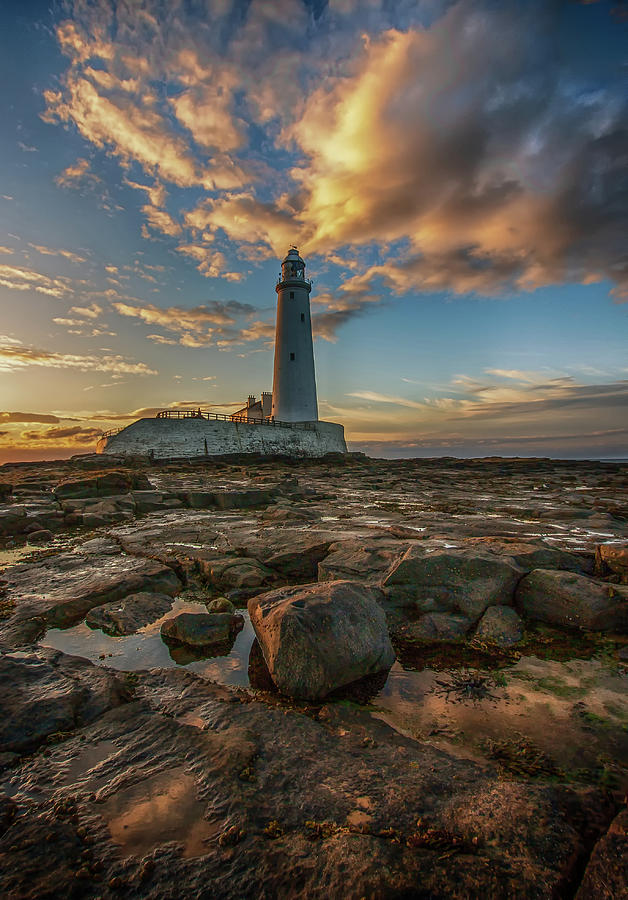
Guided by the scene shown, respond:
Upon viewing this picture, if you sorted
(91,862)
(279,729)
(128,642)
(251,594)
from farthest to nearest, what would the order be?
(251,594), (128,642), (279,729), (91,862)

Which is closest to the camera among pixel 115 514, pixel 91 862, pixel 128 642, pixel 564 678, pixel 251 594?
pixel 91 862

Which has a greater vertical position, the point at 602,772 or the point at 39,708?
the point at 39,708

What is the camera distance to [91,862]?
6.24ft

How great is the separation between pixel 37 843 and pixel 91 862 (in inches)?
12.5

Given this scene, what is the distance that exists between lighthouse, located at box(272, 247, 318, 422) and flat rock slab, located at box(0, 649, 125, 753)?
40.8 metres

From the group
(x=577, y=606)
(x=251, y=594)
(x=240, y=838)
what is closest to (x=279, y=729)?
(x=240, y=838)

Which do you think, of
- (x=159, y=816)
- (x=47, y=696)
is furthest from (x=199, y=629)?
(x=159, y=816)

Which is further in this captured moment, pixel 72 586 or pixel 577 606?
pixel 72 586

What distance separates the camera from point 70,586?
5.93 meters

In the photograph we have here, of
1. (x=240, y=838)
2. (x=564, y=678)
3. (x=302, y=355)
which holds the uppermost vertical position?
(x=302, y=355)

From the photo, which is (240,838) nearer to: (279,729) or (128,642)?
(279,729)

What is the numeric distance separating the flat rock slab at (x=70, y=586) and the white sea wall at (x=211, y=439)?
28.1 m

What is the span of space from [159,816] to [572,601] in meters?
4.49

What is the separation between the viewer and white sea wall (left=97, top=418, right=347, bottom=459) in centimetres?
3419
